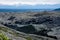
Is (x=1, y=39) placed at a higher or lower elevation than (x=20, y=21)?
higher

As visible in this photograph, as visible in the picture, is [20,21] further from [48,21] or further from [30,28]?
[30,28]

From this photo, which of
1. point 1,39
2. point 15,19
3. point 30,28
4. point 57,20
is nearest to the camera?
point 1,39

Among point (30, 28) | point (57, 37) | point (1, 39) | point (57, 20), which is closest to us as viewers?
point (1, 39)

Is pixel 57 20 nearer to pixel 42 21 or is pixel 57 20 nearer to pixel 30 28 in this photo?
pixel 42 21

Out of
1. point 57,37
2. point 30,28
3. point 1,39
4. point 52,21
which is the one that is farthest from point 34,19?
point 1,39

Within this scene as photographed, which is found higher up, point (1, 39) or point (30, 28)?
point (1, 39)

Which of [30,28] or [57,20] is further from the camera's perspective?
[57,20]

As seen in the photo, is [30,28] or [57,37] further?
[30,28]

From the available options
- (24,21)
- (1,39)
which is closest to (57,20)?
(24,21)

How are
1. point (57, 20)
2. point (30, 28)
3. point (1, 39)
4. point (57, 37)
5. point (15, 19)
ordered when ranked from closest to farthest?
point (1, 39) → point (57, 37) → point (30, 28) → point (57, 20) → point (15, 19)
